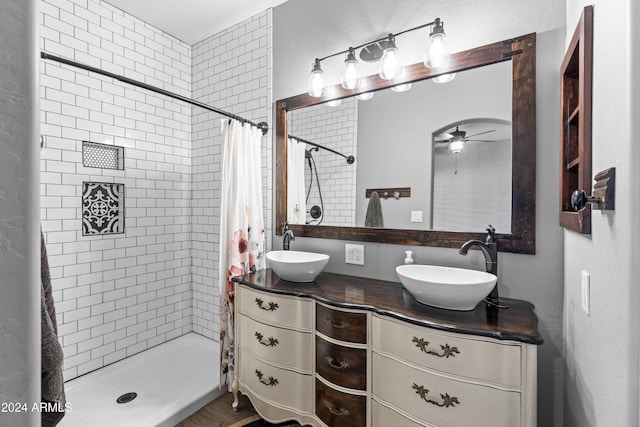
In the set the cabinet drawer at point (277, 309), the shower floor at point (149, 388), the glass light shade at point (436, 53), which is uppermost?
the glass light shade at point (436, 53)

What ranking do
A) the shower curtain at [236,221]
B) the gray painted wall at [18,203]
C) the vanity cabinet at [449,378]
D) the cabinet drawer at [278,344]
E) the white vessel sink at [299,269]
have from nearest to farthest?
the gray painted wall at [18,203] → the vanity cabinet at [449,378] → the cabinet drawer at [278,344] → the white vessel sink at [299,269] → the shower curtain at [236,221]

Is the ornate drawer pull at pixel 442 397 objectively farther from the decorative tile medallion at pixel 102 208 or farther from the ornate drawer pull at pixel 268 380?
the decorative tile medallion at pixel 102 208

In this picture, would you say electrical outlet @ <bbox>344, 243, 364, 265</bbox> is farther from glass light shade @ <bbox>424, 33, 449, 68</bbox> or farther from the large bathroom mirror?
glass light shade @ <bbox>424, 33, 449, 68</bbox>

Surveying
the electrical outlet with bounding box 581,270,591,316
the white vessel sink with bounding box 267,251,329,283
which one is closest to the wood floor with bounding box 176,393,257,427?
the white vessel sink with bounding box 267,251,329,283

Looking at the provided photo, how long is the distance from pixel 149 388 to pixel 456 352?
2.18m

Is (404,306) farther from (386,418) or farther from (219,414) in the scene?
(219,414)

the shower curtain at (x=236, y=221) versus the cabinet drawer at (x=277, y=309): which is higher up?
the shower curtain at (x=236, y=221)

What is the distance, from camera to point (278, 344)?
169cm

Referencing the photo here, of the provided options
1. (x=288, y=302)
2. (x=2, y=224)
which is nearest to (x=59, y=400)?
(x=2, y=224)

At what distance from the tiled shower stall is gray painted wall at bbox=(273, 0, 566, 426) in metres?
0.94

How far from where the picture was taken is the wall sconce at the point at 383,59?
1.64 m

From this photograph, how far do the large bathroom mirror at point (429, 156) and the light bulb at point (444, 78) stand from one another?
0.03 m

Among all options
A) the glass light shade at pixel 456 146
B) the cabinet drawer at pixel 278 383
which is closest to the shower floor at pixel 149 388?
the cabinet drawer at pixel 278 383

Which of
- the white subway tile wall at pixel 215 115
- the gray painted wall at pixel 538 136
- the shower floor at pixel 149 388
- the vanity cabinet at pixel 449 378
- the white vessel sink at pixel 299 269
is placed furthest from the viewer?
the white subway tile wall at pixel 215 115
